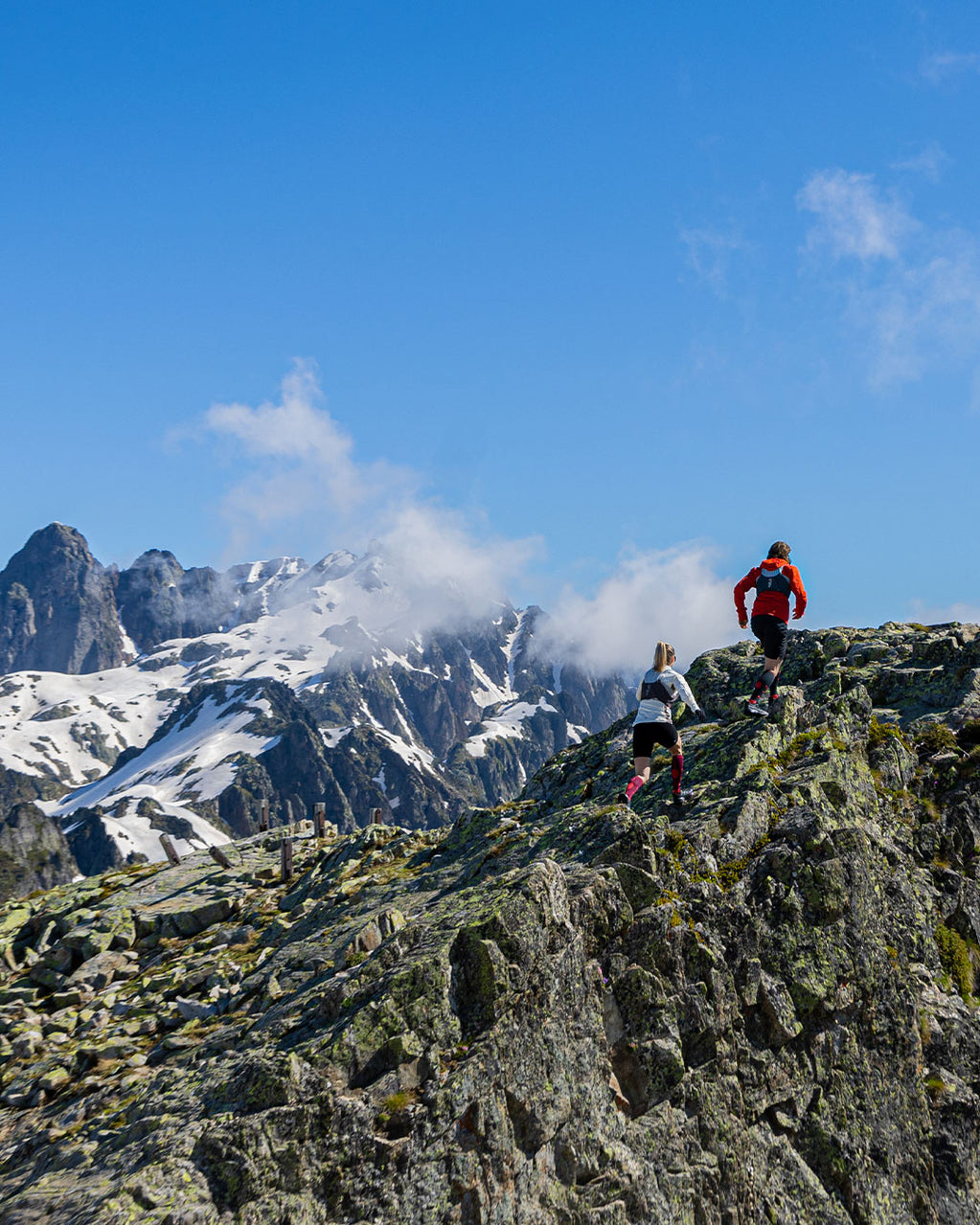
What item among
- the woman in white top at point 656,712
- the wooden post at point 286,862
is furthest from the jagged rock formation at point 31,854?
the woman in white top at point 656,712

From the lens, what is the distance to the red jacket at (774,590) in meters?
23.8

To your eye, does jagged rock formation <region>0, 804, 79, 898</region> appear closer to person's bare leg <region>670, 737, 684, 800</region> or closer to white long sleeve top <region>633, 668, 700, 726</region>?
person's bare leg <region>670, 737, 684, 800</region>

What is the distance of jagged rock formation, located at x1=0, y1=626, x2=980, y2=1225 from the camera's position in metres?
13.0

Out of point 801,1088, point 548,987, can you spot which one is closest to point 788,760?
point 801,1088

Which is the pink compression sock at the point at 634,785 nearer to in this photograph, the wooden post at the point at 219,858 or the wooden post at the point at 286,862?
the wooden post at the point at 286,862

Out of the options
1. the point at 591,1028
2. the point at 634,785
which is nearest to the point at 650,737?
the point at 634,785

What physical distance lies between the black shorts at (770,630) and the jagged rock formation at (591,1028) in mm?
2698

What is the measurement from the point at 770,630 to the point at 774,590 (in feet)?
3.94

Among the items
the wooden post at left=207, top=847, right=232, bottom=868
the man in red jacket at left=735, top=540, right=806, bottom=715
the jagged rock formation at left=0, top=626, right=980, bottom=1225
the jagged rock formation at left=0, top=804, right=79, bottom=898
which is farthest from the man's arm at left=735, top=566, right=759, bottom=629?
the jagged rock formation at left=0, top=804, right=79, bottom=898

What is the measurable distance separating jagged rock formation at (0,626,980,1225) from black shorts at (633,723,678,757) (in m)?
1.80

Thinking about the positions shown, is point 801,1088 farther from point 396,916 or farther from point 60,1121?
point 60,1121

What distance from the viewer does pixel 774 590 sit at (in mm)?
24016

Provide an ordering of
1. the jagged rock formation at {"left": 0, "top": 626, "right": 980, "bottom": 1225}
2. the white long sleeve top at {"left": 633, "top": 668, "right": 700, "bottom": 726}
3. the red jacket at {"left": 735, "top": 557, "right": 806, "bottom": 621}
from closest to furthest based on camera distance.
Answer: the jagged rock formation at {"left": 0, "top": 626, "right": 980, "bottom": 1225}
the white long sleeve top at {"left": 633, "top": 668, "right": 700, "bottom": 726}
the red jacket at {"left": 735, "top": 557, "right": 806, "bottom": 621}

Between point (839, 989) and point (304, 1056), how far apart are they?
12241mm
